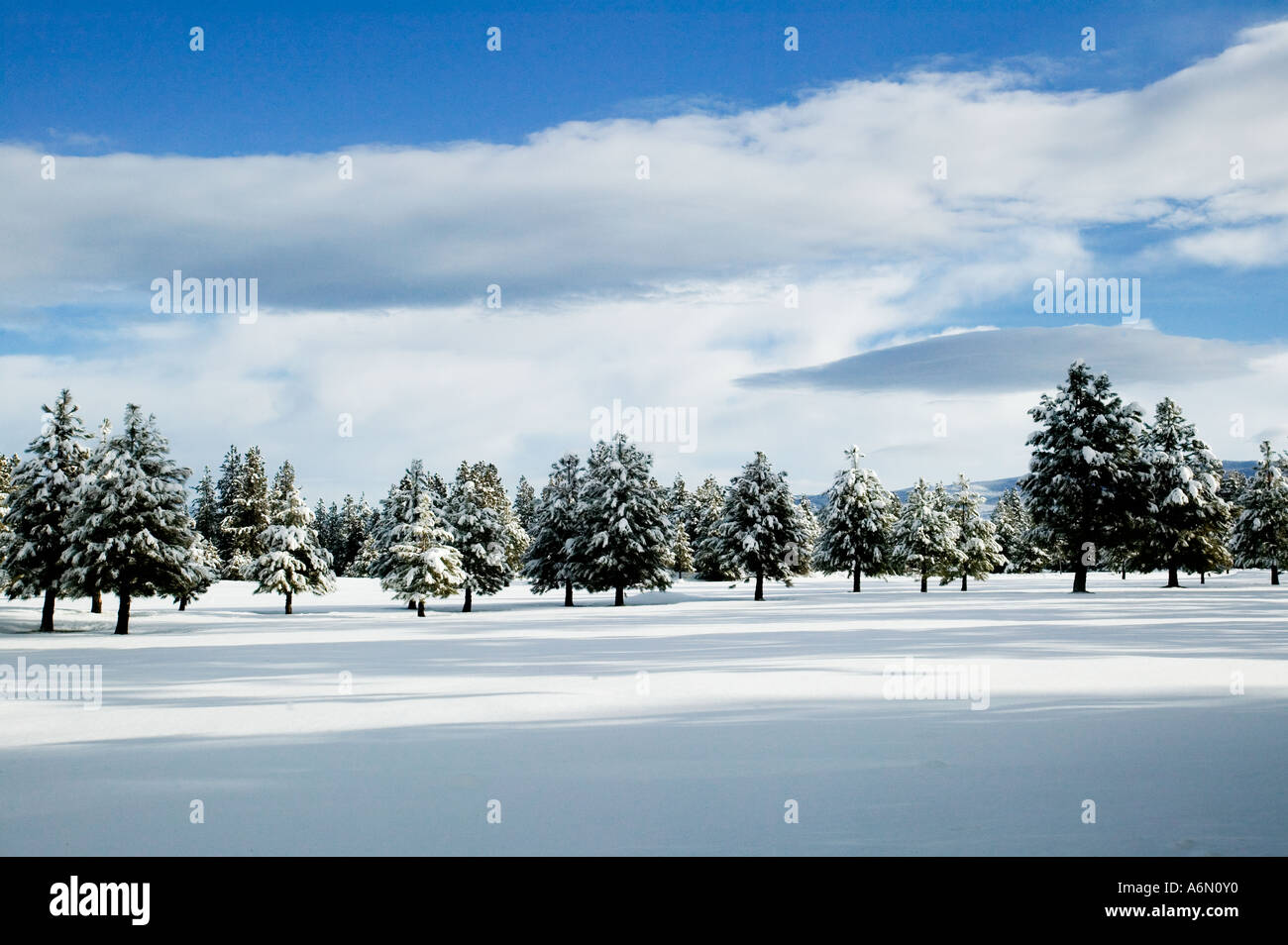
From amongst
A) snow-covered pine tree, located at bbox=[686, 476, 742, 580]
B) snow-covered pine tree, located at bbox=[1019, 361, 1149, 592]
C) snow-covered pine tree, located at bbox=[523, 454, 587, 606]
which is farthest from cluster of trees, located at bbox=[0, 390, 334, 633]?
snow-covered pine tree, located at bbox=[686, 476, 742, 580]

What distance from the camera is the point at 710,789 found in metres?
8.34

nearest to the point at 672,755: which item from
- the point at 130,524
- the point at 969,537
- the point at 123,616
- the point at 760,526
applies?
the point at 130,524

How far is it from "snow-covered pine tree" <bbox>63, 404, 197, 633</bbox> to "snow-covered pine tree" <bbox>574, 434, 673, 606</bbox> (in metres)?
23.4

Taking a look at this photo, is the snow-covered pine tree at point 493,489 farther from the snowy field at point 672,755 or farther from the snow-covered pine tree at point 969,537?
the snowy field at point 672,755

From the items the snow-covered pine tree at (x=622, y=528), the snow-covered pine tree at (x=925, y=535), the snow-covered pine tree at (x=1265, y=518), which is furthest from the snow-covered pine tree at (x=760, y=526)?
the snow-covered pine tree at (x=1265, y=518)

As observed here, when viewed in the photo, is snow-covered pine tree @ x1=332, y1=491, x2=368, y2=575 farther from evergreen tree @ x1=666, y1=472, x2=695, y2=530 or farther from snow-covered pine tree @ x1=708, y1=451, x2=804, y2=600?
snow-covered pine tree @ x1=708, y1=451, x2=804, y2=600

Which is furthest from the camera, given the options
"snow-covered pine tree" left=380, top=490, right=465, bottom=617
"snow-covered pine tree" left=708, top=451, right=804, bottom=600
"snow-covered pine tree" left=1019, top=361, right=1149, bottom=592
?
"snow-covered pine tree" left=708, top=451, right=804, bottom=600

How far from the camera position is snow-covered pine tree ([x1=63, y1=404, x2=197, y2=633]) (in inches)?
1492

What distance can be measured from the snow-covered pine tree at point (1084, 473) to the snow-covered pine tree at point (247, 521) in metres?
70.8

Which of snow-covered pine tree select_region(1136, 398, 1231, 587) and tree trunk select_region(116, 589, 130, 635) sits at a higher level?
snow-covered pine tree select_region(1136, 398, 1231, 587)

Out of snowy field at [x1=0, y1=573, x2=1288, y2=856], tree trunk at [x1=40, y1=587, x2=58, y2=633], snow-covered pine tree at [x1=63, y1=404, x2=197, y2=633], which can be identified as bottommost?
tree trunk at [x1=40, y1=587, x2=58, y2=633]

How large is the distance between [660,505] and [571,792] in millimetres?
49565

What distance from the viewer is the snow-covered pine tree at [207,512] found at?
11291 centimetres

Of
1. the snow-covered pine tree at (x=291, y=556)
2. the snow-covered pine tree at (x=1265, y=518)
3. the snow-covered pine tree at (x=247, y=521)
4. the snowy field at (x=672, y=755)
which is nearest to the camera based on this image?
the snowy field at (x=672, y=755)
